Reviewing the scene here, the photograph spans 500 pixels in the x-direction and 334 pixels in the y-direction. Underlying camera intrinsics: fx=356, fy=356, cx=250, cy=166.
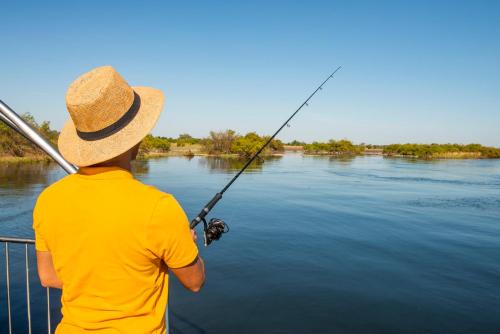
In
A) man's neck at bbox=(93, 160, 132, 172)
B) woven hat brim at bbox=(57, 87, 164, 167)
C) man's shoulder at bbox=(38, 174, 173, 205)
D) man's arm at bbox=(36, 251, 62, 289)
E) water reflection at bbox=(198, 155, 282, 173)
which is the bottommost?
water reflection at bbox=(198, 155, 282, 173)

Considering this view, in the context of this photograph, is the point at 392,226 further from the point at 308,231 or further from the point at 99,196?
the point at 99,196

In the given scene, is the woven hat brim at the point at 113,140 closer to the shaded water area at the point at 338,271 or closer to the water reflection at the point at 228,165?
the shaded water area at the point at 338,271

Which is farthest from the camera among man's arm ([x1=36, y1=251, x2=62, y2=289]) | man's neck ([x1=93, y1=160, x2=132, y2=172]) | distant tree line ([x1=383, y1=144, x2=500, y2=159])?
distant tree line ([x1=383, y1=144, x2=500, y2=159])

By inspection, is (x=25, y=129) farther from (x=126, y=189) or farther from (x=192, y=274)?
(x=192, y=274)

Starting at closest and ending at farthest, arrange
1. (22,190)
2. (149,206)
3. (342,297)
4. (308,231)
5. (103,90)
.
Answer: (149,206), (103,90), (342,297), (308,231), (22,190)

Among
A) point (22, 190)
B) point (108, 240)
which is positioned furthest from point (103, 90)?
point (22, 190)

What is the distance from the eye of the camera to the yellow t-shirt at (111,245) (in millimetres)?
1272

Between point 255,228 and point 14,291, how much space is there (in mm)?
8755

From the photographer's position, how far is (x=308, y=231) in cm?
1467

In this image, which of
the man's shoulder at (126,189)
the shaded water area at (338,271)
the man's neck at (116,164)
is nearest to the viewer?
the man's shoulder at (126,189)

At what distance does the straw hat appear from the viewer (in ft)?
4.43

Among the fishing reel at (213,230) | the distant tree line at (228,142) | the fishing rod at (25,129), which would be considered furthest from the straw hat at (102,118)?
the distant tree line at (228,142)

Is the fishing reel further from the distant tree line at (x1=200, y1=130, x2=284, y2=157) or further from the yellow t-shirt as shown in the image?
the distant tree line at (x1=200, y1=130, x2=284, y2=157)

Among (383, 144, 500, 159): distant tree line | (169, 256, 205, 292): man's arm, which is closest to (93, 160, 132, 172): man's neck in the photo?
(169, 256, 205, 292): man's arm
